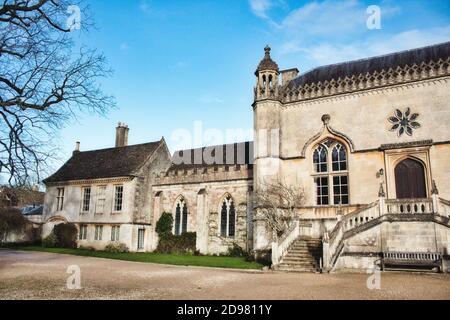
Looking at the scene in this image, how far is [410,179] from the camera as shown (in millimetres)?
18422

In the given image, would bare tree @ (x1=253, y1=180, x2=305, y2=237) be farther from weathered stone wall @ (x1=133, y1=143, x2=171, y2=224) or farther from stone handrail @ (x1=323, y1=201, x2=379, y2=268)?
weathered stone wall @ (x1=133, y1=143, x2=171, y2=224)

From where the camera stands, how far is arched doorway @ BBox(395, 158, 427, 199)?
59.4 ft

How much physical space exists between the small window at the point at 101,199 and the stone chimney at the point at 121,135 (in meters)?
6.33

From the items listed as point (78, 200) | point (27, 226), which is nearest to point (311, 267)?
point (78, 200)

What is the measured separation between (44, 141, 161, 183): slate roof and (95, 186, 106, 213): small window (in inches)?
41.6

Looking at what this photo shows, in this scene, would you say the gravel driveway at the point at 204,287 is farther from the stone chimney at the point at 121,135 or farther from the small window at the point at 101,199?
the stone chimney at the point at 121,135

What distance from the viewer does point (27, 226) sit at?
110ft

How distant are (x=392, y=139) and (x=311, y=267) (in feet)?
28.4

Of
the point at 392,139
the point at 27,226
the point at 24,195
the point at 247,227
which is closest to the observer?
the point at 24,195

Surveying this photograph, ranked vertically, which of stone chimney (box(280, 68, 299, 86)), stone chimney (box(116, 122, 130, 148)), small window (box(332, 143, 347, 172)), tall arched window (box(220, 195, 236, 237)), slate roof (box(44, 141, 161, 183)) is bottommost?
tall arched window (box(220, 195, 236, 237))

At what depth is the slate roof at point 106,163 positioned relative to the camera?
28.8 m

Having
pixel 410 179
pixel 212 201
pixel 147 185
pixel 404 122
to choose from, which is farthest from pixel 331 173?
pixel 147 185

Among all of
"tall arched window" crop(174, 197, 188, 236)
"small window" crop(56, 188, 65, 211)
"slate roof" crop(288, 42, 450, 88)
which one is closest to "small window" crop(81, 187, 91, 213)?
"small window" crop(56, 188, 65, 211)
